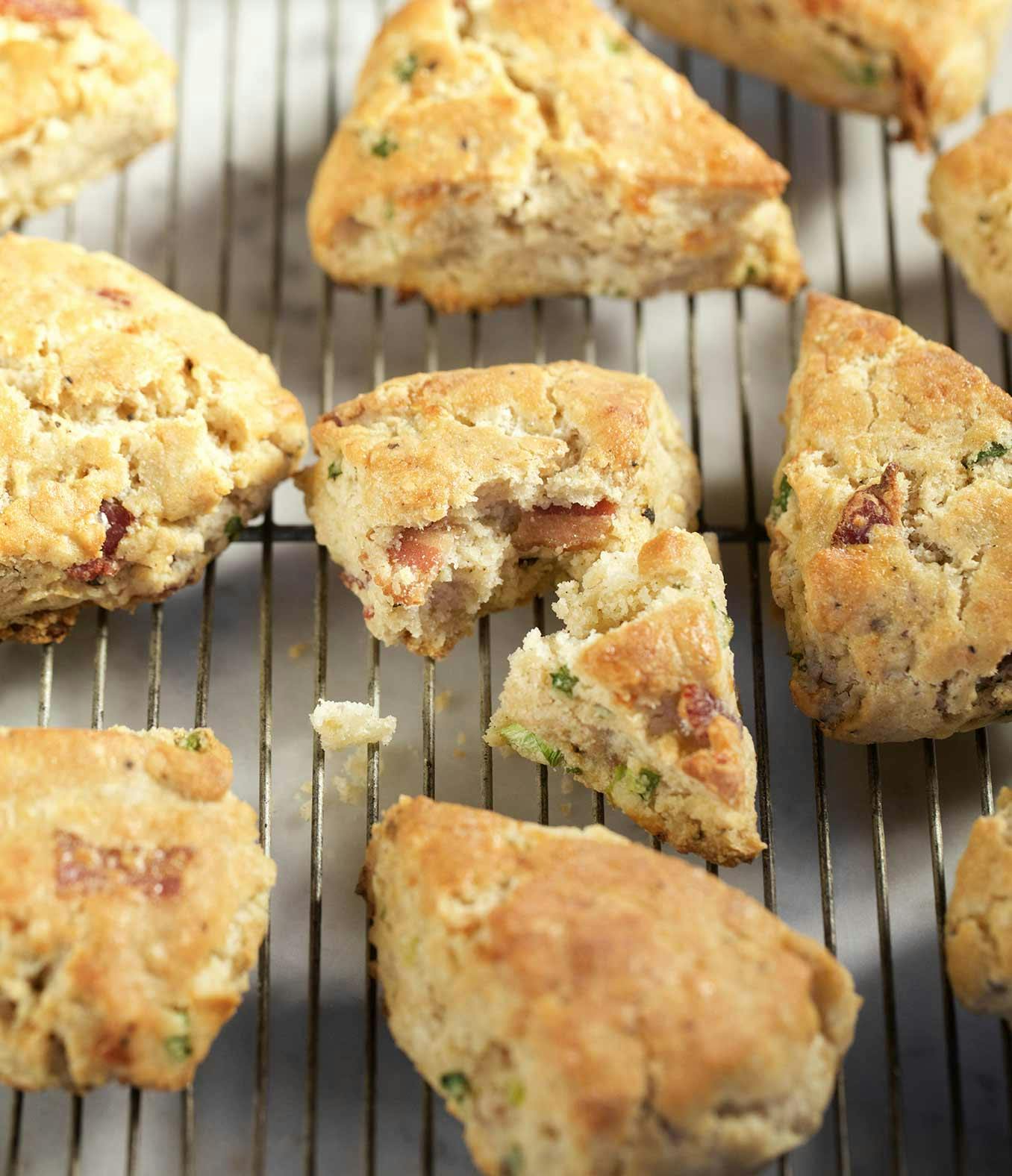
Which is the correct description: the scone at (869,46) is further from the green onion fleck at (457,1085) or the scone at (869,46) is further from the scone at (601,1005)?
the green onion fleck at (457,1085)

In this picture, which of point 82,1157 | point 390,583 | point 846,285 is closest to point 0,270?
point 390,583

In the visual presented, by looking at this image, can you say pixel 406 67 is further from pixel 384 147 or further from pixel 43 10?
pixel 43 10

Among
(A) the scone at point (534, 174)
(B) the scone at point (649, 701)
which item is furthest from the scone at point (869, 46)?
(B) the scone at point (649, 701)

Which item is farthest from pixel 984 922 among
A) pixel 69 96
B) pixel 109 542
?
pixel 69 96

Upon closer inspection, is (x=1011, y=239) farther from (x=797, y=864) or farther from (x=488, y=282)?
(x=797, y=864)

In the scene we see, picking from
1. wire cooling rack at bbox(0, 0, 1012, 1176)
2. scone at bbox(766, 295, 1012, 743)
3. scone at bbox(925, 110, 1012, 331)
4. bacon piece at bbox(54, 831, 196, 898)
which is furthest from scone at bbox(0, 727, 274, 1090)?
scone at bbox(925, 110, 1012, 331)

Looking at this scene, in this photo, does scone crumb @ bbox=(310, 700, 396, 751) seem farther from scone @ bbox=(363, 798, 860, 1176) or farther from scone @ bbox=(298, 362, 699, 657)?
Answer: scone @ bbox=(363, 798, 860, 1176)

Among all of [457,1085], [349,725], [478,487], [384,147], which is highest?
[384,147]
